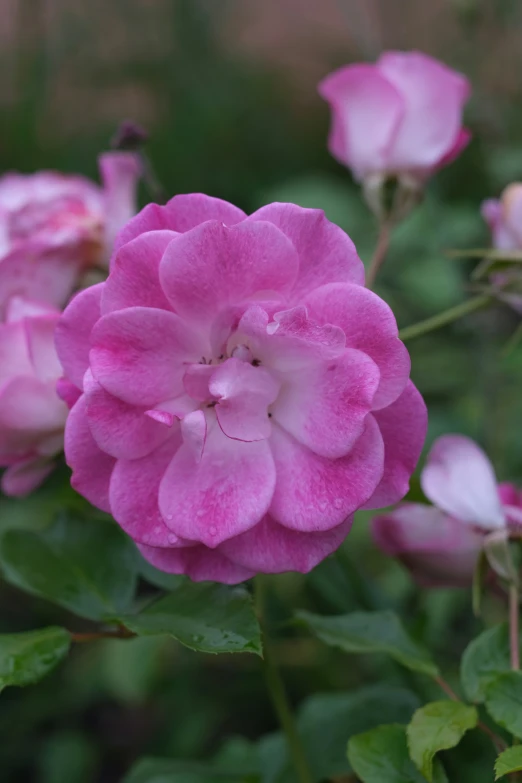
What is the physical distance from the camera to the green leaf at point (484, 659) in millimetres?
554

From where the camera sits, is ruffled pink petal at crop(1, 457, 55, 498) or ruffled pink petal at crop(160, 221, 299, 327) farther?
ruffled pink petal at crop(1, 457, 55, 498)

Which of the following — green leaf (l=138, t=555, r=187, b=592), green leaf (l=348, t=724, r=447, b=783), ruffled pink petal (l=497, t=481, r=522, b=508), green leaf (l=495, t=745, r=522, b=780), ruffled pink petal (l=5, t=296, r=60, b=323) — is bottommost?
green leaf (l=138, t=555, r=187, b=592)

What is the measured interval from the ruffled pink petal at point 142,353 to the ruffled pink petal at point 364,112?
0.30 m

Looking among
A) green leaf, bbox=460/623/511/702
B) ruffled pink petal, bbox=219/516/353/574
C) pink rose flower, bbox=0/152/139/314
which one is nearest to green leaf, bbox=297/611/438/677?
green leaf, bbox=460/623/511/702

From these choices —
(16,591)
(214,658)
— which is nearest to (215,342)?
(214,658)

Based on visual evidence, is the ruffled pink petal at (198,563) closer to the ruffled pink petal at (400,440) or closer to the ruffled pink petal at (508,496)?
the ruffled pink petal at (400,440)

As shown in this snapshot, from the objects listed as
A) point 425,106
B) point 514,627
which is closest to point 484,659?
point 514,627

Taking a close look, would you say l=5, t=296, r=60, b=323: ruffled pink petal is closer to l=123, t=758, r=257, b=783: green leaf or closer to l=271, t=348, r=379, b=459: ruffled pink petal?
l=271, t=348, r=379, b=459: ruffled pink petal

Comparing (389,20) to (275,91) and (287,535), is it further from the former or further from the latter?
(287,535)

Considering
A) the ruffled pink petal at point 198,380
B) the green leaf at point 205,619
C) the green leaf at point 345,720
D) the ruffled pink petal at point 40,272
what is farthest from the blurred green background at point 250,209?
the ruffled pink petal at point 40,272

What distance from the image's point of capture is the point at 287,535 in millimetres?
498

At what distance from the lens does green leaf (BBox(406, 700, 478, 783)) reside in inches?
18.7

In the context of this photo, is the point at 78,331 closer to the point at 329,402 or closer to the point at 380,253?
the point at 329,402

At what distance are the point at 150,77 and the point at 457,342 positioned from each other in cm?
170
